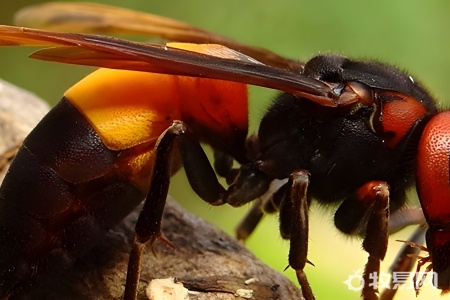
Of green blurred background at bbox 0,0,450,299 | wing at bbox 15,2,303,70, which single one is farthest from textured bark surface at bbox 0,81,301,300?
green blurred background at bbox 0,0,450,299

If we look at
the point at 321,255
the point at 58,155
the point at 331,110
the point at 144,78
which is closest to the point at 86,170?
the point at 58,155

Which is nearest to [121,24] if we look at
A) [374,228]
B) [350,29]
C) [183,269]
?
[183,269]

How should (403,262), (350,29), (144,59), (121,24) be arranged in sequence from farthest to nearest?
(350,29), (121,24), (403,262), (144,59)

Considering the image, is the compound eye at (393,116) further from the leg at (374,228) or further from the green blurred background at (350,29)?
the green blurred background at (350,29)

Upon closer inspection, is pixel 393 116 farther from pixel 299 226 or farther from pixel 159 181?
pixel 159 181

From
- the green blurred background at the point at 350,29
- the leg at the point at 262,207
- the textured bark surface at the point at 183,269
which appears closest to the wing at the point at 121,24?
the leg at the point at 262,207

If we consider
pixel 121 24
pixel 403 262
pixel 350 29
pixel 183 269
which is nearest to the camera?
pixel 183 269
